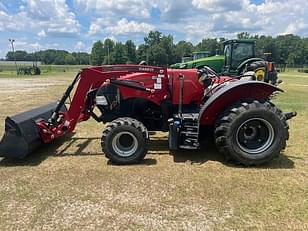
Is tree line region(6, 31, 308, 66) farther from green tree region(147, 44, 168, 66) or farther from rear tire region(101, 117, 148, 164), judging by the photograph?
rear tire region(101, 117, 148, 164)

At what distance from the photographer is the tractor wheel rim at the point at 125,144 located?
19.3 feet

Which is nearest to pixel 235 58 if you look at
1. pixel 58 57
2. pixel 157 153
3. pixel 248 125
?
pixel 157 153

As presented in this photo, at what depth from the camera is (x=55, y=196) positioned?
4.62 m

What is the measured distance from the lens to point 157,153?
663 centimetres

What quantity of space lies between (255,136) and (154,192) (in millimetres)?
2275

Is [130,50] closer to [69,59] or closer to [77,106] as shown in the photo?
[69,59]

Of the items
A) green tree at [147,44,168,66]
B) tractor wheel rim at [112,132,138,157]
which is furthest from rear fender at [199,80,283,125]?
green tree at [147,44,168,66]

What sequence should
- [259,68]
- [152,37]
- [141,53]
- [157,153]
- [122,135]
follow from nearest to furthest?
[122,135] → [157,153] → [259,68] → [141,53] → [152,37]

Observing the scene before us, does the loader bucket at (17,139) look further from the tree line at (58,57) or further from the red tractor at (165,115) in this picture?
the tree line at (58,57)

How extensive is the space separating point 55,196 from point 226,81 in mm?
3776

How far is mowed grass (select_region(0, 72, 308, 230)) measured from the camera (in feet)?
12.7

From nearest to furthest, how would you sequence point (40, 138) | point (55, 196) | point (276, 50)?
point (55, 196) → point (40, 138) → point (276, 50)

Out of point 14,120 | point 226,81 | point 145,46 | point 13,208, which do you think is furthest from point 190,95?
point 145,46

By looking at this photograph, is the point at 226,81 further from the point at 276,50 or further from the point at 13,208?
the point at 276,50
